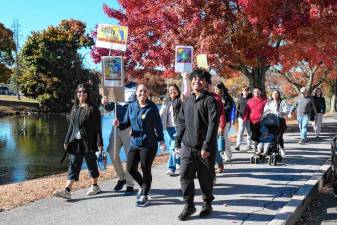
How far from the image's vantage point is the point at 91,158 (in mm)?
7012

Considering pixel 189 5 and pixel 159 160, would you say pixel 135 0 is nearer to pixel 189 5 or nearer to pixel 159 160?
pixel 189 5

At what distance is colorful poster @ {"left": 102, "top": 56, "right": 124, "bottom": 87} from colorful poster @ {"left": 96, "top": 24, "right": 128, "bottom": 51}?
25.3 inches

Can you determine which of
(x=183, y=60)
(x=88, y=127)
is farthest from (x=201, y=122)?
(x=183, y=60)

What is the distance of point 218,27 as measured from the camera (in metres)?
14.2

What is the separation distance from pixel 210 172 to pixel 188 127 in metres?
0.66

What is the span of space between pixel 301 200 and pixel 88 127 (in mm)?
3451

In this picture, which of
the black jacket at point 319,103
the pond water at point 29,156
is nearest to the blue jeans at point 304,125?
the black jacket at point 319,103

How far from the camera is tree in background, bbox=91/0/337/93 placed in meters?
13.6

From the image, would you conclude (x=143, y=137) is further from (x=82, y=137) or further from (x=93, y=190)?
(x=93, y=190)

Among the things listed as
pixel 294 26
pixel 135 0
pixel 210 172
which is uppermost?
pixel 135 0

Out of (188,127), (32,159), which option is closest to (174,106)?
(188,127)

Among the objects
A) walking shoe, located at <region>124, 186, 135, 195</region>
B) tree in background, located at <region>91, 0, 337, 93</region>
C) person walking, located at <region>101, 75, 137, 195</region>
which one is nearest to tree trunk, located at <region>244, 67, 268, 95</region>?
tree in background, located at <region>91, 0, 337, 93</region>

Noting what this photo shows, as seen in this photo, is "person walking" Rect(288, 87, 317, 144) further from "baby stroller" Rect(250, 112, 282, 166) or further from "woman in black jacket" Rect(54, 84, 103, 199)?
"woman in black jacket" Rect(54, 84, 103, 199)

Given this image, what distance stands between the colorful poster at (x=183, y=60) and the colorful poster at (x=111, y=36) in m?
1.34
